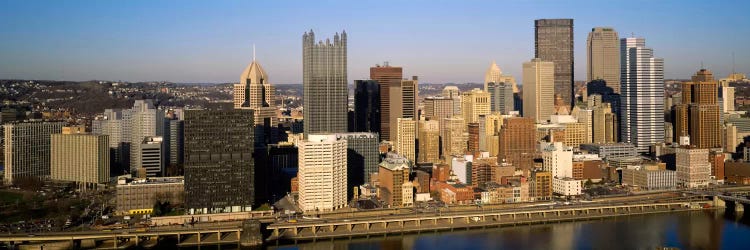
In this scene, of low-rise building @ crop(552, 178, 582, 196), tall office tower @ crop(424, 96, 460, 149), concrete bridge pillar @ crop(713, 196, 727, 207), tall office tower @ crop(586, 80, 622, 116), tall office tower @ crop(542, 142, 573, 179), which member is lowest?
concrete bridge pillar @ crop(713, 196, 727, 207)

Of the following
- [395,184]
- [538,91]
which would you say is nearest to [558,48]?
[538,91]

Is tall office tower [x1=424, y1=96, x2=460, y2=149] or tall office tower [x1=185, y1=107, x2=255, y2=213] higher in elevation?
tall office tower [x1=424, y1=96, x2=460, y2=149]

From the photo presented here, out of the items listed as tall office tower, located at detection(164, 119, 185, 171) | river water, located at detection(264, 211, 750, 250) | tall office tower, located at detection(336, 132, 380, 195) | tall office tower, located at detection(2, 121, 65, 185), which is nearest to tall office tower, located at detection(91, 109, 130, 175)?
tall office tower, located at detection(164, 119, 185, 171)

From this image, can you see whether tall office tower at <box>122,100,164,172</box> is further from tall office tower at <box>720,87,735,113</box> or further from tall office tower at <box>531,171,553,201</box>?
tall office tower at <box>720,87,735,113</box>

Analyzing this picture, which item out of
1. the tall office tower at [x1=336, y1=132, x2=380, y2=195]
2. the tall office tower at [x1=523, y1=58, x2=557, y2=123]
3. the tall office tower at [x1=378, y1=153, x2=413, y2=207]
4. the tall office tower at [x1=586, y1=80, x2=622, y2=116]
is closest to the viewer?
the tall office tower at [x1=378, y1=153, x2=413, y2=207]

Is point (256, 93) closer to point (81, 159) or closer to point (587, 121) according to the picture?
point (81, 159)

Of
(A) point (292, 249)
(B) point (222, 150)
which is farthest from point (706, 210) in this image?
(B) point (222, 150)
